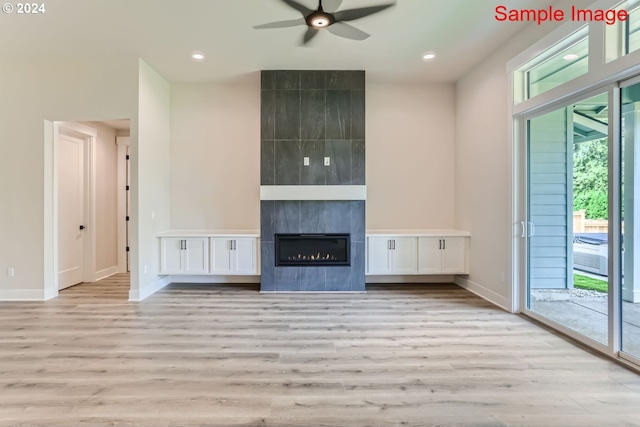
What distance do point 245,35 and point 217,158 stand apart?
2.26 m

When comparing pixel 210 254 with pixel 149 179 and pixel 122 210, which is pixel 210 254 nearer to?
pixel 149 179

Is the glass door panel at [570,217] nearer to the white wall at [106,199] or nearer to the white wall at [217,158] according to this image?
the white wall at [217,158]

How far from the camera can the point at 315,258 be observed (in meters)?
4.97

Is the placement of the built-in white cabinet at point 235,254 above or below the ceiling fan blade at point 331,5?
below

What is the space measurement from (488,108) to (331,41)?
7.87 ft

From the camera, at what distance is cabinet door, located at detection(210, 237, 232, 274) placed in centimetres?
502

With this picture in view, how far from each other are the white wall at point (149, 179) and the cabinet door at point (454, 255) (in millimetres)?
4612

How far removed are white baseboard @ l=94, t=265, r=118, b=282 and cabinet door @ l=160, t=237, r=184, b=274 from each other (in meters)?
1.70

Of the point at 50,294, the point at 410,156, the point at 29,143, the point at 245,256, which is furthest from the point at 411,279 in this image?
the point at 29,143

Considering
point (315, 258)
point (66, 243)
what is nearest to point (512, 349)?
point (315, 258)

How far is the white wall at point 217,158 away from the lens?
18.1ft

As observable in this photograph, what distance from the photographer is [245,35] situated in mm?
3867

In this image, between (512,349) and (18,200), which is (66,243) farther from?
(512,349)

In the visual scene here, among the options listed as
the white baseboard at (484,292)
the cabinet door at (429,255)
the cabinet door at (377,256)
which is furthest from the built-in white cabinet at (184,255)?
the white baseboard at (484,292)
